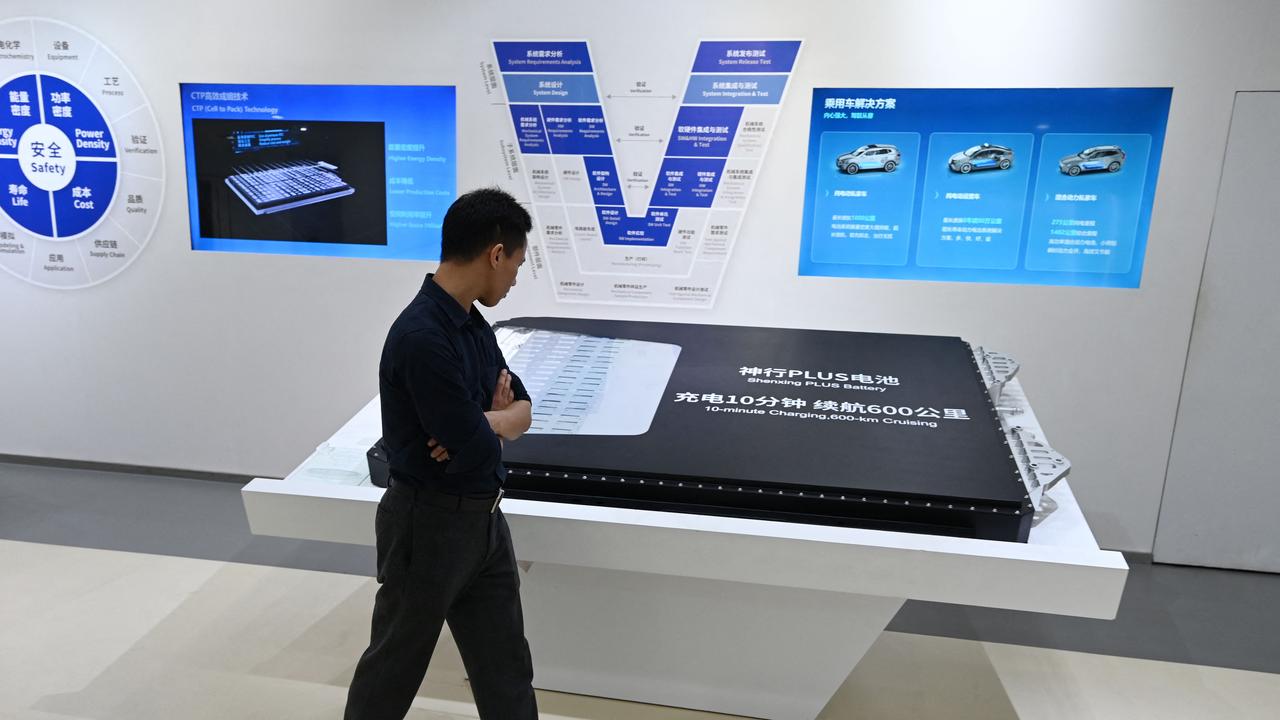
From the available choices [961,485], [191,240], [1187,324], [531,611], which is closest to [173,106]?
[191,240]

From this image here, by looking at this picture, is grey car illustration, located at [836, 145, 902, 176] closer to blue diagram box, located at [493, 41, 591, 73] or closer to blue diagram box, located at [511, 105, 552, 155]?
blue diagram box, located at [493, 41, 591, 73]

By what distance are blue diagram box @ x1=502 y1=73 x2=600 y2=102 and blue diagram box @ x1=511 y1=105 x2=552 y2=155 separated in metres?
0.04

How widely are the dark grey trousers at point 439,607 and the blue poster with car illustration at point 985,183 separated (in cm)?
215

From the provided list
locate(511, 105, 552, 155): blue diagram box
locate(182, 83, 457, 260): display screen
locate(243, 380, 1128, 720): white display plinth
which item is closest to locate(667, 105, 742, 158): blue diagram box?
locate(511, 105, 552, 155): blue diagram box

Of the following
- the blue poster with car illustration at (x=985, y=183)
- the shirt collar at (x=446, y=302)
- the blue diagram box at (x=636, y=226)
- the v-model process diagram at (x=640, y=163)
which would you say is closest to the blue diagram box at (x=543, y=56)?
the v-model process diagram at (x=640, y=163)

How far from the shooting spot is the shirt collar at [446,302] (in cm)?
179

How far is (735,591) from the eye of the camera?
7.57ft

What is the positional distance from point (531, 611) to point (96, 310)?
9.80 ft

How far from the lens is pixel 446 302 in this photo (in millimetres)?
1798

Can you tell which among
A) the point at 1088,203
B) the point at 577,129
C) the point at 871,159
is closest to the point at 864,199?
the point at 871,159

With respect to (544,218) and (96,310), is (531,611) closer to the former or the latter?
(544,218)

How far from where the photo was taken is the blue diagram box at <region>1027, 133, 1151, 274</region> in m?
3.30

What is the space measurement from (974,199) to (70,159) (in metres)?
4.03

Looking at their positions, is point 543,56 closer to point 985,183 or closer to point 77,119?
point 985,183
